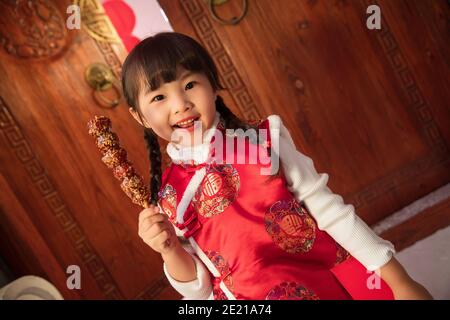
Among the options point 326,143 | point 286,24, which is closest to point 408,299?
point 326,143

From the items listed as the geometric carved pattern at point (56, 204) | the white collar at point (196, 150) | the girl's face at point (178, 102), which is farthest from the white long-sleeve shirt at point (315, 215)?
the geometric carved pattern at point (56, 204)

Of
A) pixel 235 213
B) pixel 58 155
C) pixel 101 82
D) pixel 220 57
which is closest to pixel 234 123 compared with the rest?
pixel 235 213

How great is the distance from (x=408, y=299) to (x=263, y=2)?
6.97ft

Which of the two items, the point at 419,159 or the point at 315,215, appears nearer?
the point at 315,215

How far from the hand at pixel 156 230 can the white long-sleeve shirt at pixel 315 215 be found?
0.15 meters

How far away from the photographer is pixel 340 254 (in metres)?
1.18

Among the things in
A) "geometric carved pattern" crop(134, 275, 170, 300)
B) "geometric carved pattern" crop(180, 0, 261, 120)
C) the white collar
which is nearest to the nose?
the white collar

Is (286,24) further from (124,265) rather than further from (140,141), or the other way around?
(124,265)

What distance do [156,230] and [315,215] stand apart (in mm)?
459

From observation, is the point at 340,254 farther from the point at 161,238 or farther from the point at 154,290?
the point at 154,290

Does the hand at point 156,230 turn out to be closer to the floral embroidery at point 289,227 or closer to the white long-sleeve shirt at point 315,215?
the white long-sleeve shirt at point 315,215

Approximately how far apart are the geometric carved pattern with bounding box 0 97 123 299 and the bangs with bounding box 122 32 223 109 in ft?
5.59

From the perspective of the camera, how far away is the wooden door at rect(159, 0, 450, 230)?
269 centimetres

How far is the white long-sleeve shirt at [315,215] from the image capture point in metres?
1.12
